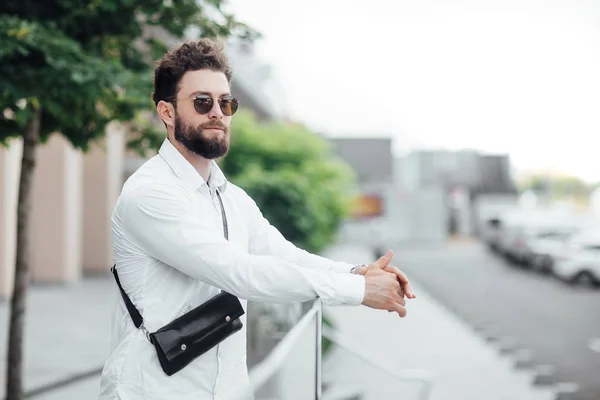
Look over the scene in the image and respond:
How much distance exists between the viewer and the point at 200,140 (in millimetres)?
2252

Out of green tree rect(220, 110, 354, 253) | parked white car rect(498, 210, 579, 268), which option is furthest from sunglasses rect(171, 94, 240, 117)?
parked white car rect(498, 210, 579, 268)

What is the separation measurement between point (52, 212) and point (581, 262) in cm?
1417

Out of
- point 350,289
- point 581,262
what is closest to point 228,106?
point 350,289

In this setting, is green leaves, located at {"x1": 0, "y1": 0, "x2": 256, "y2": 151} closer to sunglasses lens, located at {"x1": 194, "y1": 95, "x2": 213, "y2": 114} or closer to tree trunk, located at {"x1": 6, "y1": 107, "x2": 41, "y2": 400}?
tree trunk, located at {"x1": 6, "y1": 107, "x2": 41, "y2": 400}

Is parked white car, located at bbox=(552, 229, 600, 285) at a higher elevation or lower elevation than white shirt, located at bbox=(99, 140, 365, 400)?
lower

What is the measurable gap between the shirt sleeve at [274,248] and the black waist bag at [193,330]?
44cm

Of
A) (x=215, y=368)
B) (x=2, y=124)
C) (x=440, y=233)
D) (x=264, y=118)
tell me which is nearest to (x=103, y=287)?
(x=2, y=124)

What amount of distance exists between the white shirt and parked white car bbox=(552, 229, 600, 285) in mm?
20242

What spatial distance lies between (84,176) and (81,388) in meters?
14.3

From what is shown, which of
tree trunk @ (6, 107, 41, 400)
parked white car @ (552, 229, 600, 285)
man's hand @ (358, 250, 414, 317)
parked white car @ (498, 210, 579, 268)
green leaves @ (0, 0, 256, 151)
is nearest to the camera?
man's hand @ (358, 250, 414, 317)

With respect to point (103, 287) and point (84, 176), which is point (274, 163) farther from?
point (103, 287)

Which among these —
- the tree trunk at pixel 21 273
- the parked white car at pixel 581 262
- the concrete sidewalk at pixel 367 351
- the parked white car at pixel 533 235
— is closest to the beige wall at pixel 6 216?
the concrete sidewalk at pixel 367 351

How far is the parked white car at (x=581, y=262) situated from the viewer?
68.1ft

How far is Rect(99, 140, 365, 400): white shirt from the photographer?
6.76 feet
